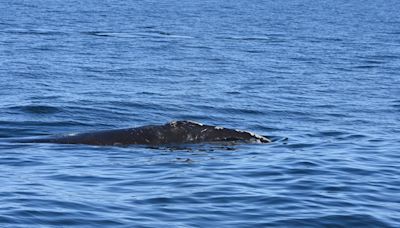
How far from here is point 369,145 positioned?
780 inches

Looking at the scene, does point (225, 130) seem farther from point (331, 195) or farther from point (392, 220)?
point (392, 220)

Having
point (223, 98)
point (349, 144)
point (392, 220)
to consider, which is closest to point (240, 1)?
point (223, 98)

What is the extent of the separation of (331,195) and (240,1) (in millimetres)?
91343

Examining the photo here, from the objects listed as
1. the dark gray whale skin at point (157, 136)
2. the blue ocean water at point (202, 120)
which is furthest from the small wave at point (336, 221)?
the dark gray whale skin at point (157, 136)

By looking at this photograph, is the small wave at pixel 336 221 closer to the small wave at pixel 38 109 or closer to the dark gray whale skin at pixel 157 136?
the dark gray whale skin at pixel 157 136

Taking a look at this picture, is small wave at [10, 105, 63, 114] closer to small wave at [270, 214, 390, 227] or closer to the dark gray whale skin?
the dark gray whale skin

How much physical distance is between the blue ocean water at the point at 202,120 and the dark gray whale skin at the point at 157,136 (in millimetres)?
401

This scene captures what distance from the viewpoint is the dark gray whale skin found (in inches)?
707

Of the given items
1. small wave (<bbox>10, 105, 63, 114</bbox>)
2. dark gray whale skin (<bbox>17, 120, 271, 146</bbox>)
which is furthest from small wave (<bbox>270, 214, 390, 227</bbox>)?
small wave (<bbox>10, 105, 63, 114</bbox>)

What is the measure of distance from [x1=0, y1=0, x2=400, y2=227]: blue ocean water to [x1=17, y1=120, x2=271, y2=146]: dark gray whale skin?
1.32 feet

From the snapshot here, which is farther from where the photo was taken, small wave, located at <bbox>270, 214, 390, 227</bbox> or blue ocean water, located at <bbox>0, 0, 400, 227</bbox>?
blue ocean water, located at <bbox>0, 0, 400, 227</bbox>

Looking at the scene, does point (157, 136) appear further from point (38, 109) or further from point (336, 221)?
point (38, 109)

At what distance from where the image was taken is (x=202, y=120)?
78.6ft

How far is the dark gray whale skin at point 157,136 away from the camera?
58.9 feet
